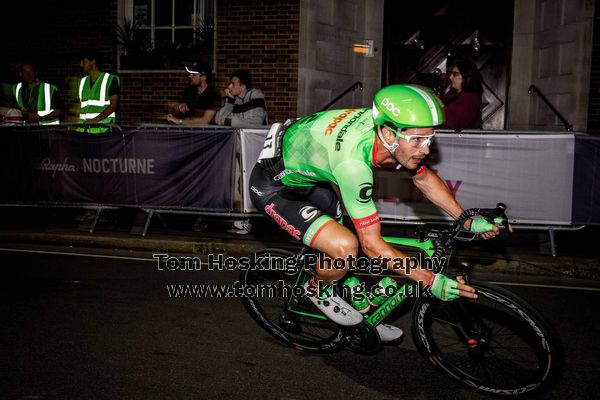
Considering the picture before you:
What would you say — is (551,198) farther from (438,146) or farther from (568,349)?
(568,349)

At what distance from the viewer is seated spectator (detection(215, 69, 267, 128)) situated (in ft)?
32.6

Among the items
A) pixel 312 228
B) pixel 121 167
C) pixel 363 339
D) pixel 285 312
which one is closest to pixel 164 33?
pixel 121 167

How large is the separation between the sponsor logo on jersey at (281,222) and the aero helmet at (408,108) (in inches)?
39.4

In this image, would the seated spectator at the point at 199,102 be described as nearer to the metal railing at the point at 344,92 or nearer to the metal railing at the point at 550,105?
the metal railing at the point at 344,92

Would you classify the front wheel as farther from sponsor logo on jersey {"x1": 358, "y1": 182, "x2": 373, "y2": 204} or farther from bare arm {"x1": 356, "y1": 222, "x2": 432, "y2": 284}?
sponsor logo on jersey {"x1": 358, "y1": 182, "x2": 373, "y2": 204}

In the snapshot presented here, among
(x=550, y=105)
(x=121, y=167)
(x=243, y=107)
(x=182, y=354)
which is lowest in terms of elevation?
(x=182, y=354)

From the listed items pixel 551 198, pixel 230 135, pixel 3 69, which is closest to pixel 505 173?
pixel 551 198

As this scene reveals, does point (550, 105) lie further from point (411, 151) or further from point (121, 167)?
point (411, 151)

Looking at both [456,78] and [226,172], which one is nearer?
[456,78]

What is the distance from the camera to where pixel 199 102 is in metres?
10.2

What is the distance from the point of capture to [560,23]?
1225 cm

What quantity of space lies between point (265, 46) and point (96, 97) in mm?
3727

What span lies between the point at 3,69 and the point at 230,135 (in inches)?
331

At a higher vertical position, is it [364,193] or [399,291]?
[364,193]
